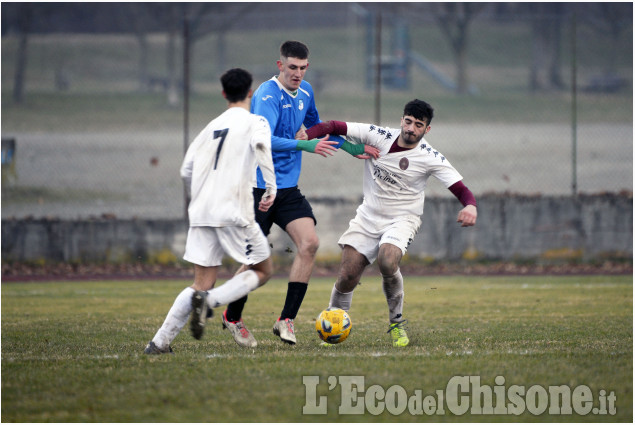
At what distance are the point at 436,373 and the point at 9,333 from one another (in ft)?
13.7

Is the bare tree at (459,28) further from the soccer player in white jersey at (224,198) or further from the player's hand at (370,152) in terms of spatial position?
the soccer player in white jersey at (224,198)

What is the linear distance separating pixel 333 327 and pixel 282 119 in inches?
68.5

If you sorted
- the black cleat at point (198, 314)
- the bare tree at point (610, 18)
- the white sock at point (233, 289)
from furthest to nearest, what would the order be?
the bare tree at point (610, 18) → the white sock at point (233, 289) → the black cleat at point (198, 314)

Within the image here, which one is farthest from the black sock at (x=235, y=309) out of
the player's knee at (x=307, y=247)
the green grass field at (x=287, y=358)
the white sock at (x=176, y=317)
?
the white sock at (x=176, y=317)

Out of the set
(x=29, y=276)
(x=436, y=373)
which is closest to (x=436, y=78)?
(x=29, y=276)

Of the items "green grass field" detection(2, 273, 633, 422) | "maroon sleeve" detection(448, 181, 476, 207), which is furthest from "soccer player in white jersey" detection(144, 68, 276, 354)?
"maroon sleeve" detection(448, 181, 476, 207)

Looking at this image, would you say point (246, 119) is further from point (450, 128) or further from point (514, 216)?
point (450, 128)

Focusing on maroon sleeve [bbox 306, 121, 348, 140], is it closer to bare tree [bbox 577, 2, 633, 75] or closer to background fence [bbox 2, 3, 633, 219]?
background fence [bbox 2, 3, 633, 219]

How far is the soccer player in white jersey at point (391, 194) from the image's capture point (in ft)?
23.7

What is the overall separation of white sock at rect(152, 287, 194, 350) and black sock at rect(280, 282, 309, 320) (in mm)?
943

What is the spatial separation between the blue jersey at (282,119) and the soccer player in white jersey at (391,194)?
184mm

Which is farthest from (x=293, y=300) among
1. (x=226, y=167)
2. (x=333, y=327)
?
(x=226, y=167)

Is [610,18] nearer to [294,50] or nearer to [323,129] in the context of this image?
[323,129]

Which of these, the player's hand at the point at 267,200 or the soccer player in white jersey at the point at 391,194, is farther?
the soccer player in white jersey at the point at 391,194
